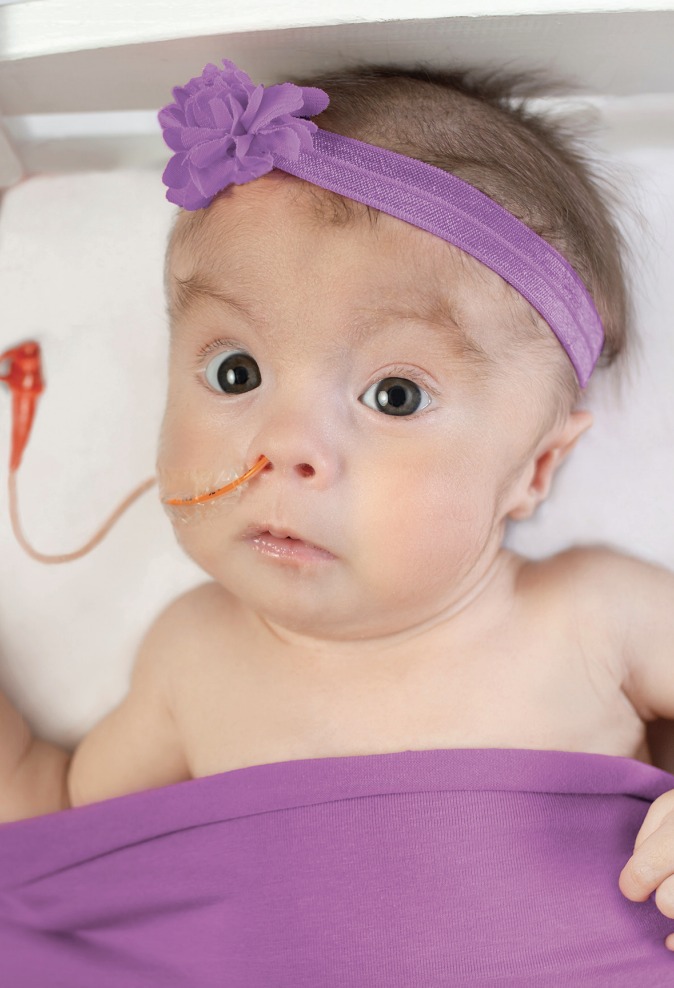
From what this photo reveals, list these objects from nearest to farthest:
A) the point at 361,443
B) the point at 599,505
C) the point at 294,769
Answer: the point at 361,443 → the point at 294,769 → the point at 599,505

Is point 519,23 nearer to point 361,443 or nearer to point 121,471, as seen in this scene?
point 361,443

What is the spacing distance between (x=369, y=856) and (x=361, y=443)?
19.0 inches

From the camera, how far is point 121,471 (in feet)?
5.13

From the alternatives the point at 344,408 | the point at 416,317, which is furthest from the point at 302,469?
the point at 416,317

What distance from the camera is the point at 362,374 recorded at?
1.17m

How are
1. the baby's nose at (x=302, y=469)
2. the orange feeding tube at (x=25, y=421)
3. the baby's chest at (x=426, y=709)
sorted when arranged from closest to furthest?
the baby's nose at (x=302, y=469) → the baby's chest at (x=426, y=709) → the orange feeding tube at (x=25, y=421)

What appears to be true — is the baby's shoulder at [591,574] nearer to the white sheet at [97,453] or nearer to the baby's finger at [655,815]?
the white sheet at [97,453]

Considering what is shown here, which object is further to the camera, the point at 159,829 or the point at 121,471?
the point at 121,471

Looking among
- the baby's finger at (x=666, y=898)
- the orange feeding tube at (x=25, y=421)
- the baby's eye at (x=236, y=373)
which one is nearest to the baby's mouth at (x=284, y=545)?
the baby's eye at (x=236, y=373)

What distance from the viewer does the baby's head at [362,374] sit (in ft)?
3.77

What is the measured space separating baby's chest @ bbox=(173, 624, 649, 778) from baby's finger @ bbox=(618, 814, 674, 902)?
151 mm

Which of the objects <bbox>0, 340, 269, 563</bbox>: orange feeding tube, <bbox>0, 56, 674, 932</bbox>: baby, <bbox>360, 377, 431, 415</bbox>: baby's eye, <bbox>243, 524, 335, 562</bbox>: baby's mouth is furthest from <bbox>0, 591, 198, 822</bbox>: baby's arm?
<bbox>360, 377, 431, 415</bbox>: baby's eye

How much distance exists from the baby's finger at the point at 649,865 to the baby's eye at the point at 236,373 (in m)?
0.69

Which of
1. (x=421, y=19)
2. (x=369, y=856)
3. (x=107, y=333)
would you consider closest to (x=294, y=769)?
(x=369, y=856)
